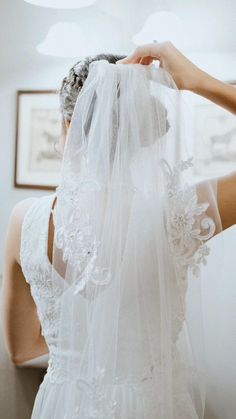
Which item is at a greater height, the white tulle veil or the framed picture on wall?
the framed picture on wall

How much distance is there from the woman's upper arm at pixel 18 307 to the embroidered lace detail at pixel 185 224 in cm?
27


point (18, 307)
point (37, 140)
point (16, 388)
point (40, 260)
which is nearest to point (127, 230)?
point (40, 260)

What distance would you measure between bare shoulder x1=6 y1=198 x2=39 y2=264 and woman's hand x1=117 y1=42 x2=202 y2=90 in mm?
302

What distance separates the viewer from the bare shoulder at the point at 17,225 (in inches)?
35.7

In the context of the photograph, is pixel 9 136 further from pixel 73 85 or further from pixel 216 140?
pixel 73 85

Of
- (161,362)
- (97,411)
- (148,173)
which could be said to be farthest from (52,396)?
(148,173)

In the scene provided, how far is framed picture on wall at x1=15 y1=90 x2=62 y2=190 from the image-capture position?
180 centimetres

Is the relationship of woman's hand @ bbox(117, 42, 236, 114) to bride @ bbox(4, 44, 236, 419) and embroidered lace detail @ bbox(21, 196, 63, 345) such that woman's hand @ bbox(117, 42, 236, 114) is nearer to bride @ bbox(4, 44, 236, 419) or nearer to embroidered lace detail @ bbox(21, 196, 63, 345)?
bride @ bbox(4, 44, 236, 419)

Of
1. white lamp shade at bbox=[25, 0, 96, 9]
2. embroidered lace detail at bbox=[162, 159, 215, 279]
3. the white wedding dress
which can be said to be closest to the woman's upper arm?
the white wedding dress

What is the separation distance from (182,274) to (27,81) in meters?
1.23

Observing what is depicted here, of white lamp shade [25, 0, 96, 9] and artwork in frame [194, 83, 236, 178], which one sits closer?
artwork in frame [194, 83, 236, 178]

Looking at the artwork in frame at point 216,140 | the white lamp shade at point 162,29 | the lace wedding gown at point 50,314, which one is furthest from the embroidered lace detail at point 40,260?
the white lamp shade at point 162,29

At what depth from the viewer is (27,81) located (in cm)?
182

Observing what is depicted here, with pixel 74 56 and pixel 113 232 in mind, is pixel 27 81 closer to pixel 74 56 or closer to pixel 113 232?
Answer: pixel 74 56
